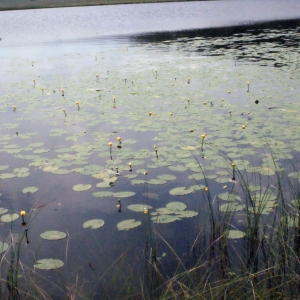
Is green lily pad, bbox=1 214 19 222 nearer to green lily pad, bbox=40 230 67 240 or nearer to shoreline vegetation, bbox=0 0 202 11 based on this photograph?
green lily pad, bbox=40 230 67 240

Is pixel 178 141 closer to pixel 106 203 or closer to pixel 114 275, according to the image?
pixel 106 203

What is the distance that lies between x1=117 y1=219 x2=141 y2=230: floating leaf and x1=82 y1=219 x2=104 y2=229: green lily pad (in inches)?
5.4

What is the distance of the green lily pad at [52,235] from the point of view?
2.94 metres

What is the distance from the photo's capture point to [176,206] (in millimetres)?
3271

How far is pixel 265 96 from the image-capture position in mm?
6777

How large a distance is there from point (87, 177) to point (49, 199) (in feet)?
1.62

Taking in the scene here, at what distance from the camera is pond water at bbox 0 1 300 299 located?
2783 millimetres

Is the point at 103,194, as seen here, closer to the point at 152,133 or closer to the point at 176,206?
the point at 176,206

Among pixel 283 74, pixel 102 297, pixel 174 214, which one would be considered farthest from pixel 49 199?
pixel 283 74

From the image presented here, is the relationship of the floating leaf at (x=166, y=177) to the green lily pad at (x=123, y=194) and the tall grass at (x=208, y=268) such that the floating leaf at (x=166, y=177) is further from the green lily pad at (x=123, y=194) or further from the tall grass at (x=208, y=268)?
the tall grass at (x=208, y=268)

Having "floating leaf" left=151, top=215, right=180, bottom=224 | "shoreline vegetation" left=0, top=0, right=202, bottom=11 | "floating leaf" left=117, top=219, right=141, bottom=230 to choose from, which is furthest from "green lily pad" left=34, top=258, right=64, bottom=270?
"shoreline vegetation" left=0, top=0, right=202, bottom=11

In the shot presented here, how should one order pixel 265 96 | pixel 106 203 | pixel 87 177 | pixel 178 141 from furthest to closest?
pixel 265 96 → pixel 178 141 → pixel 87 177 → pixel 106 203

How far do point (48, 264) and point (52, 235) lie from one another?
348 millimetres

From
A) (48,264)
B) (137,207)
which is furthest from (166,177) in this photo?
(48,264)
